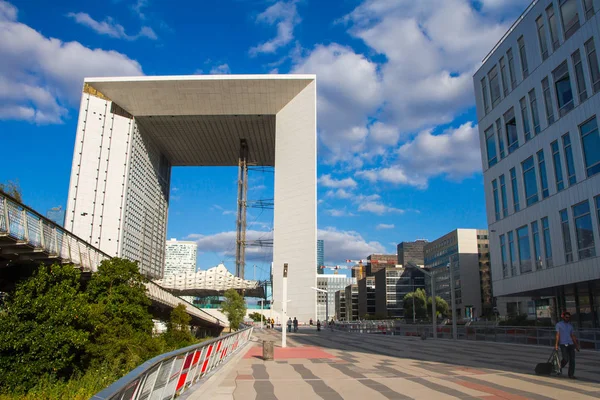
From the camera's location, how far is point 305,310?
72625 millimetres

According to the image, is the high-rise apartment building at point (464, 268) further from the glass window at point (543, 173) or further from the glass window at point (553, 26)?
the glass window at point (553, 26)

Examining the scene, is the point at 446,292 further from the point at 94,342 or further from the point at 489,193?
the point at 94,342

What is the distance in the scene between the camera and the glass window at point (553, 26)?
34.5 m

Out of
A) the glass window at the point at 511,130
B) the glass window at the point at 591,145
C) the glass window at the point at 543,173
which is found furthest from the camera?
the glass window at the point at 511,130

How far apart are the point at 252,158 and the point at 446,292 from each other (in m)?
71.4

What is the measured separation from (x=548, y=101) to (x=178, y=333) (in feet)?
98.5

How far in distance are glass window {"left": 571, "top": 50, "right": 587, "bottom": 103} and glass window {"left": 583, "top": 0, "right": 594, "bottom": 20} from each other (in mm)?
2179

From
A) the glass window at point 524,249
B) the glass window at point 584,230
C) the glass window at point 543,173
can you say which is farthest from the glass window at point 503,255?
the glass window at point 584,230

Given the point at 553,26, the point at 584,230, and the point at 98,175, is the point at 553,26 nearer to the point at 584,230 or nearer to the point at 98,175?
the point at 584,230

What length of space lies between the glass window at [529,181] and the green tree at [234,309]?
43530mm

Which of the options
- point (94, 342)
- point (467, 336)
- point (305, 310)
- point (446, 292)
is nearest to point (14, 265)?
point (94, 342)

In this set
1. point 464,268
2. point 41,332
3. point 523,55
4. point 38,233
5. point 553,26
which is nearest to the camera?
point 41,332

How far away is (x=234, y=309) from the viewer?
72.1 metres

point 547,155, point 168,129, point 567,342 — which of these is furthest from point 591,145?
point 168,129
